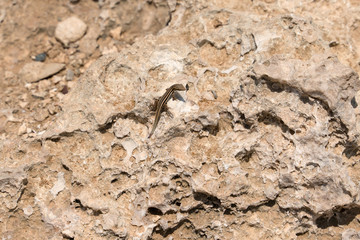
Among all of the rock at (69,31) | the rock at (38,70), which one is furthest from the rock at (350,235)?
the rock at (69,31)

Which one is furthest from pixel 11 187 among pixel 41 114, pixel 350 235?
pixel 350 235

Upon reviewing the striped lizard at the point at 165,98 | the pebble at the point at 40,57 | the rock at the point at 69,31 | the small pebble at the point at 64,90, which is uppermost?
the striped lizard at the point at 165,98

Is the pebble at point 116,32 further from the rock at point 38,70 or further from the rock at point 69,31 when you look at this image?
the rock at point 38,70

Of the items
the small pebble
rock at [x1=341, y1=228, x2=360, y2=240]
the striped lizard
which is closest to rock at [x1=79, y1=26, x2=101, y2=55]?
the small pebble

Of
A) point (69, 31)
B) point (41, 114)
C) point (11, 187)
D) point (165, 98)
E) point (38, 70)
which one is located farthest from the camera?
point (69, 31)

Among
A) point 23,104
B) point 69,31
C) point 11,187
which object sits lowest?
point 23,104

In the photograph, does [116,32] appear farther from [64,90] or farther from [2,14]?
[2,14]

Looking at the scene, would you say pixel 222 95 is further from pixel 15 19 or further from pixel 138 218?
pixel 15 19
